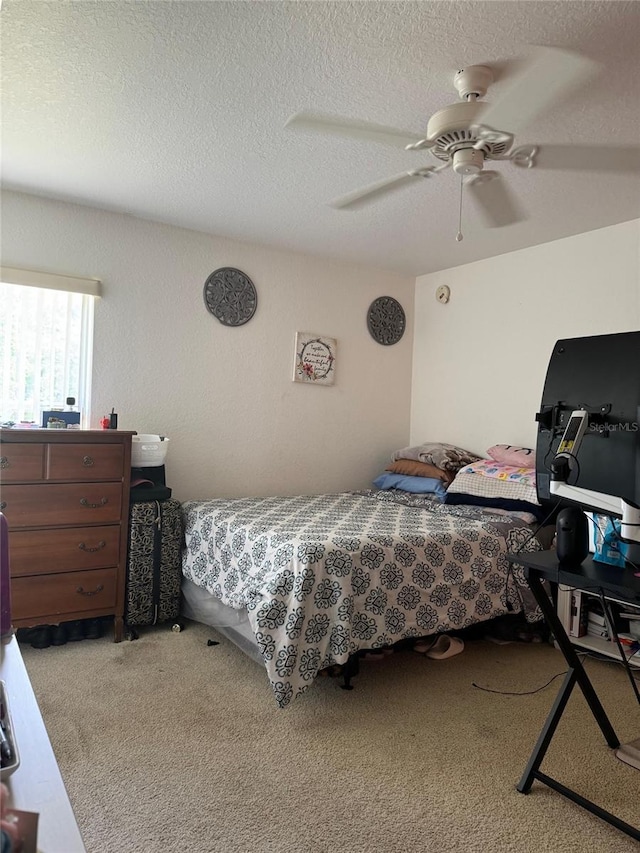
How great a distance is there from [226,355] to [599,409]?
103 inches

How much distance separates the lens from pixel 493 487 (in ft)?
11.0

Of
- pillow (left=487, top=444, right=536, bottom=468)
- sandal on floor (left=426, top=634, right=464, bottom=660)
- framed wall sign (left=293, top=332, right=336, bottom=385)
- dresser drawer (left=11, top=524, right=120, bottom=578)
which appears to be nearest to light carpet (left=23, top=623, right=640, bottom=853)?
sandal on floor (left=426, top=634, right=464, bottom=660)

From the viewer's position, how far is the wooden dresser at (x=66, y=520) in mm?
2668

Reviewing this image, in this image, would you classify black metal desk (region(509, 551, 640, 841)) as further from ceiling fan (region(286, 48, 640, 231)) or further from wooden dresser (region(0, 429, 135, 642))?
wooden dresser (region(0, 429, 135, 642))

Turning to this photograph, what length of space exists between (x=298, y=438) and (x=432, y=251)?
1608mm

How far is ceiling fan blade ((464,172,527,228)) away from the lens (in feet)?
6.85

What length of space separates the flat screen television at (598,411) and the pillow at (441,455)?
1911mm

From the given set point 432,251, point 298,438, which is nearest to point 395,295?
point 432,251

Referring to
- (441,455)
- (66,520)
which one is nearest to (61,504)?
(66,520)

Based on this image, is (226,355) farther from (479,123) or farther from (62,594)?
(479,123)

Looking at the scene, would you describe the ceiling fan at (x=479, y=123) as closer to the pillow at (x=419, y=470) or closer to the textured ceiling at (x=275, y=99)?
the textured ceiling at (x=275, y=99)

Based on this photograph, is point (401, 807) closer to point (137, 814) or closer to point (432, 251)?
point (137, 814)
